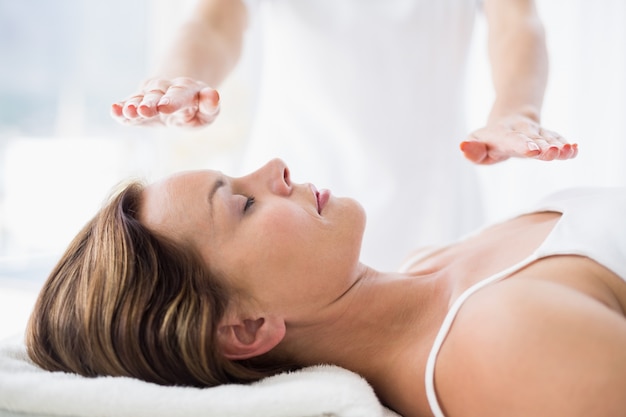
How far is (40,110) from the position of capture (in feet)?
11.2

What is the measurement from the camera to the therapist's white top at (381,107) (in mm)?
1898

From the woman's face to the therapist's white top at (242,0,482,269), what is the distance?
0.68 m

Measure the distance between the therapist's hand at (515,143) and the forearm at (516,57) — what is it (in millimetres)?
107

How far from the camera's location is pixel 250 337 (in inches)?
46.7

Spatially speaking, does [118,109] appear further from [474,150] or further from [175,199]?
[474,150]

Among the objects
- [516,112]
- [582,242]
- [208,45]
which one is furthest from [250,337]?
[208,45]

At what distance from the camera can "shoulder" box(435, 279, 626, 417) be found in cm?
93

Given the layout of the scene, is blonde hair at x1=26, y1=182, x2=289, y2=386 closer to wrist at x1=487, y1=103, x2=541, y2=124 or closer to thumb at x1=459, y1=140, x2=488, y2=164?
thumb at x1=459, y1=140, x2=488, y2=164

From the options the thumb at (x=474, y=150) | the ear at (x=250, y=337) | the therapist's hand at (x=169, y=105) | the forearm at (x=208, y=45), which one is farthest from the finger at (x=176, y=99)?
the thumb at (x=474, y=150)

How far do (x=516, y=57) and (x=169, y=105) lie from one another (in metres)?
0.83

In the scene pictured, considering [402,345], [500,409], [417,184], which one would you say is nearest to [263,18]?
[417,184]

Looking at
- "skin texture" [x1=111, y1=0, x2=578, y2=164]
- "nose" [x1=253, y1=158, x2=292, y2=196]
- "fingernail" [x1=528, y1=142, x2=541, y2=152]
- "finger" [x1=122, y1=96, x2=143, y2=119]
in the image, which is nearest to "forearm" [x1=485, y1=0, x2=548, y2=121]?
"skin texture" [x1=111, y1=0, x2=578, y2=164]

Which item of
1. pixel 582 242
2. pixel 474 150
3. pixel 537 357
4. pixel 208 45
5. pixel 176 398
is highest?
pixel 208 45

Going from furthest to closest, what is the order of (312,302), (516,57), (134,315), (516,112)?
(516,57) < (516,112) < (312,302) < (134,315)
